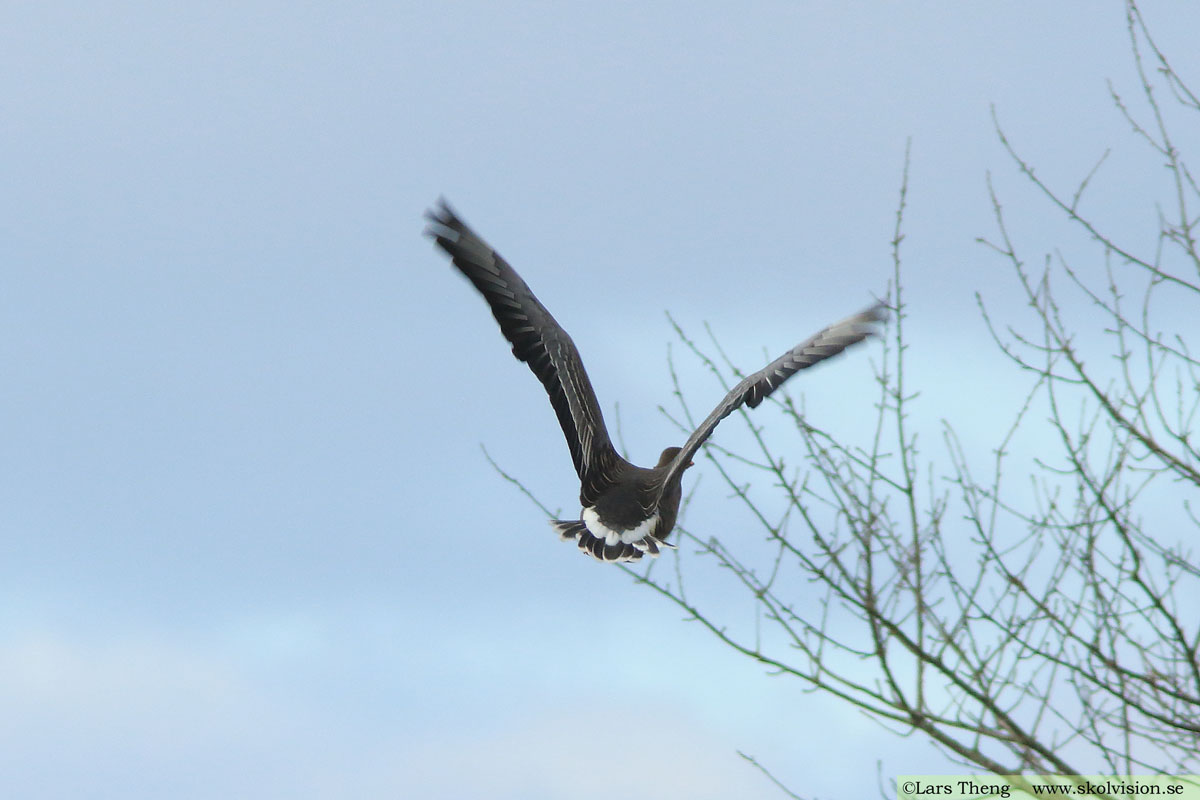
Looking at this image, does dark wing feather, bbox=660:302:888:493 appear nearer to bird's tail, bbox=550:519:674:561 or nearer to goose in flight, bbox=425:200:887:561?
goose in flight, bbox=425:200:887:561

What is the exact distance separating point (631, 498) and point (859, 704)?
111 inches

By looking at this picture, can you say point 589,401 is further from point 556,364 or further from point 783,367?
point 783,367

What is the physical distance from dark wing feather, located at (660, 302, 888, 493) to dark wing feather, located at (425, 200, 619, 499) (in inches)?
19.6

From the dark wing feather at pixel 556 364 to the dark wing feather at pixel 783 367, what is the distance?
50 cm

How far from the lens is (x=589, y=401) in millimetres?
7762

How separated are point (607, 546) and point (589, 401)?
3.25ft

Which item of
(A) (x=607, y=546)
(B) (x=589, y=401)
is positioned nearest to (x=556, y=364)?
(B) (x=589, y=401)

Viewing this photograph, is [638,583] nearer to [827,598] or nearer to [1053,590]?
[827,598]

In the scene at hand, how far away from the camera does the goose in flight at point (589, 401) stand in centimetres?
732

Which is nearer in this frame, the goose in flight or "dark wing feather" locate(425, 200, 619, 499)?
the goose in flight

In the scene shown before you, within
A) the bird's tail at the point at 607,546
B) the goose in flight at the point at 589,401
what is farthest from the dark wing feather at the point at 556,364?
the bird's tail at the point at 607,546

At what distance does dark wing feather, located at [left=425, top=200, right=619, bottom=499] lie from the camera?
303 inches

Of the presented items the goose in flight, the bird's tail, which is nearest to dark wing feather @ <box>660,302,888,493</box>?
the goose in flight

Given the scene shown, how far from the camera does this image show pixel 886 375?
18.1ft
